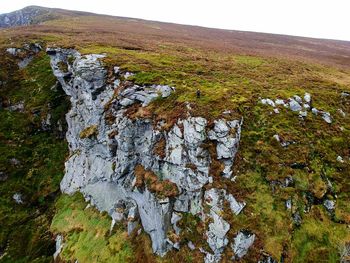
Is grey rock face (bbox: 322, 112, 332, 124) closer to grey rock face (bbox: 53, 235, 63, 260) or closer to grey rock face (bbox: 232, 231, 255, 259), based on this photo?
grey rock face (bbox: 232, 231, 255, 259)

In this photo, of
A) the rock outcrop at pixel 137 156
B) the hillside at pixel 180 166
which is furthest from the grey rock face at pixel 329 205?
the rock outcrop at pixel 137 156

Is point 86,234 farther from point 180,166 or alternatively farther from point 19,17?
point 19,17

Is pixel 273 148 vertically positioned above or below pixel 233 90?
below

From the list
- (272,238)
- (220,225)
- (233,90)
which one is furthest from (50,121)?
A: (272,238)

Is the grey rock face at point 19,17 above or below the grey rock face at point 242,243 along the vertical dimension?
below

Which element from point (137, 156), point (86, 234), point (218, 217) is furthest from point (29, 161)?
point (218, 217)

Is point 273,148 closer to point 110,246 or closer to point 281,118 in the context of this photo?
point 281,118

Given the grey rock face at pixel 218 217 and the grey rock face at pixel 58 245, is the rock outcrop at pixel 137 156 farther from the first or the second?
the grey rock face at pixel 58 245

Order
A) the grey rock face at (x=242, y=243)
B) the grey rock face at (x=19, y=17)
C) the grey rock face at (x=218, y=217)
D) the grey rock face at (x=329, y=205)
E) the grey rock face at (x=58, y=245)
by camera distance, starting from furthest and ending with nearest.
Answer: the grey rock face at (x=19, y=17)
the grey rock face at (x=58, y=245)
the grey rock face at (x=329, y=205)
the grey rock face at (x=218, y=217)
the grey rock face at (x=242, y=243)
